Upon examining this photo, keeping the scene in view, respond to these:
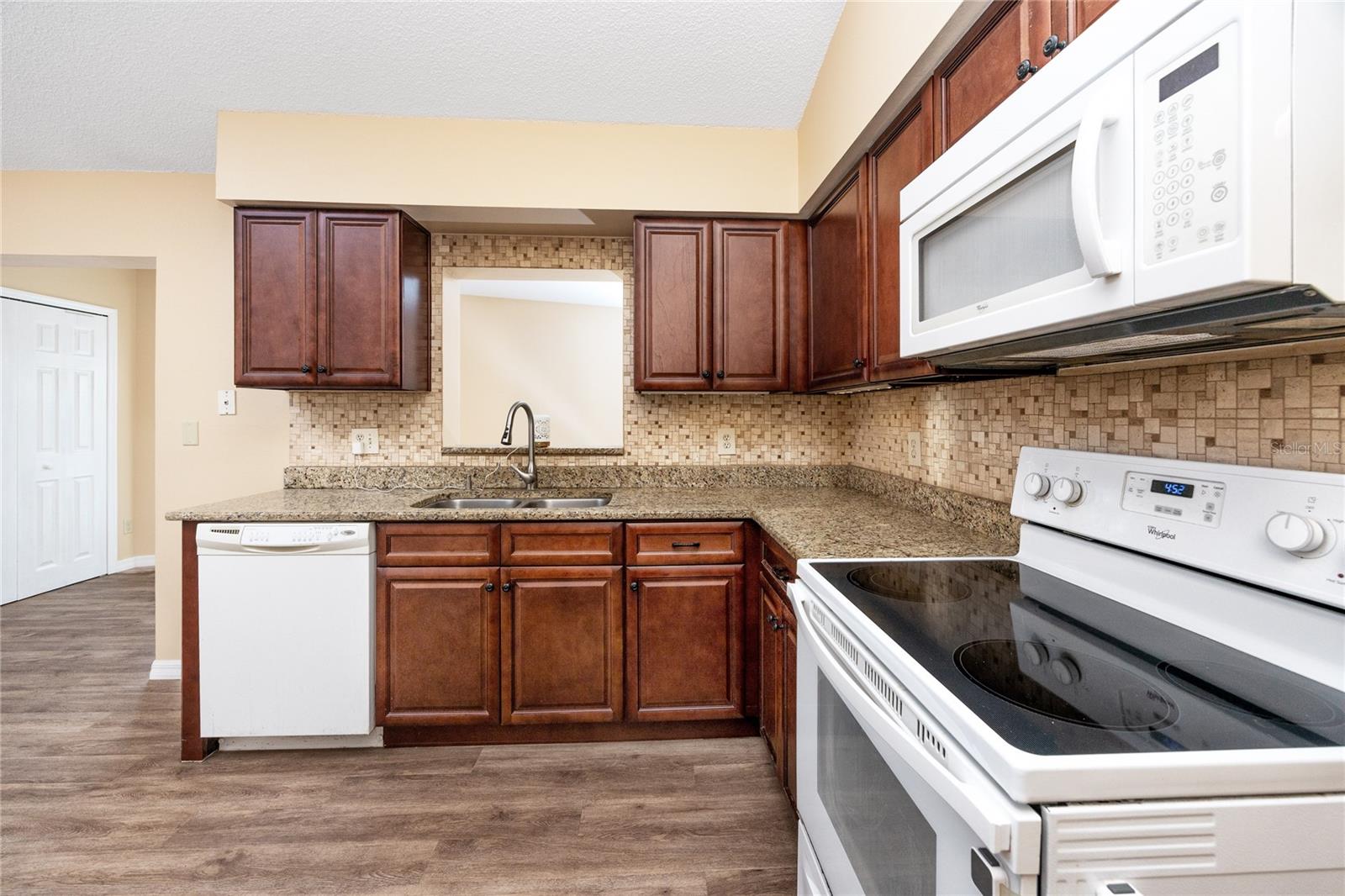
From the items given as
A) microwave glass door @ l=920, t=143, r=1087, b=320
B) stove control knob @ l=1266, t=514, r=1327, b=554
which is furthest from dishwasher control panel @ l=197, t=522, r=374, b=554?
stove control knob @ l=1266, t=514, r=1327, b=554

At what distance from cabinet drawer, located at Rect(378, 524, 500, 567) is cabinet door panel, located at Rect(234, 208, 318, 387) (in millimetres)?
806

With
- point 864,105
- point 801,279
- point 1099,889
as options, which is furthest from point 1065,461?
point 801,279

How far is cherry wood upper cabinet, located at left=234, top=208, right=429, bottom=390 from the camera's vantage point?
97.0 inches

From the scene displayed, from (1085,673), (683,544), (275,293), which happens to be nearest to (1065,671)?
(1085,673)

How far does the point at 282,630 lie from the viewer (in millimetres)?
2164

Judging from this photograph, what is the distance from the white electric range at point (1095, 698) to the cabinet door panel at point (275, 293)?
2196 millimetres

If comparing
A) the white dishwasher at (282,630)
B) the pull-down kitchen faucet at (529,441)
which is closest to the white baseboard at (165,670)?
the white dishwasher at (282,630)

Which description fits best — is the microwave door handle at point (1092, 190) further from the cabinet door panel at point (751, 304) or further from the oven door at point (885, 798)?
the cabinet door panel at point (751, 304)

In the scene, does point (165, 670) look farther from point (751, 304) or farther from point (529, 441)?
point (751, 304)

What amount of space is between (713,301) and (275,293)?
1.74m

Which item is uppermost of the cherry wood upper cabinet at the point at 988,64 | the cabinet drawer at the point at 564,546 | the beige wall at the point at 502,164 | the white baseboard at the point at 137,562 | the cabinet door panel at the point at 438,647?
the beige wall at the point at 502,164

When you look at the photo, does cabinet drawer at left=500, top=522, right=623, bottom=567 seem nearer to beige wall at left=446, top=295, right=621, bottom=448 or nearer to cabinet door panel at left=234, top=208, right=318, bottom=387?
beige wall at left=446, top=295, right=621, bottom=448

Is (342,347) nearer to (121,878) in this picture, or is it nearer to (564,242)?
(564,242)

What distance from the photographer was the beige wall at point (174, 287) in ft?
9.20
